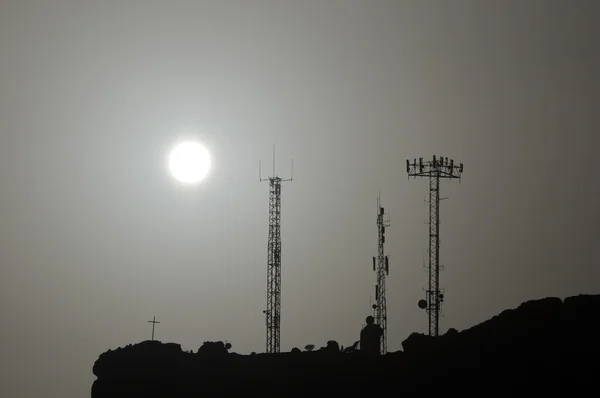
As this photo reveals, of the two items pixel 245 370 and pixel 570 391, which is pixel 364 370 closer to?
pixel 245 370

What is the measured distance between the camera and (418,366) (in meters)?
44.7

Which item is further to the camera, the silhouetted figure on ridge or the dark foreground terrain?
the silhouetted figure on ridge

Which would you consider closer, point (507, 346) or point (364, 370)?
point (507, 346)

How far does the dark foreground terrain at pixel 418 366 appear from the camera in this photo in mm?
41250

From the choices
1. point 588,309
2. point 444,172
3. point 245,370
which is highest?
point 444,172

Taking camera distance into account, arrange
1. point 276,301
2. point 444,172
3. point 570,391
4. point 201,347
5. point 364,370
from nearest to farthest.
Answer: point 570,391 < point 364,370 < point 201,347 < point 444,172 < point 276,301

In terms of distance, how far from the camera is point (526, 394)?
40656 mm

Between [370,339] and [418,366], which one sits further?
[370,339]

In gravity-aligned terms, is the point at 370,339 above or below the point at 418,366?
above

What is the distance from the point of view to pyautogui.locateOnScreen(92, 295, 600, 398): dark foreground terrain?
41.2m

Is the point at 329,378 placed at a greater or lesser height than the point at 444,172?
lesser

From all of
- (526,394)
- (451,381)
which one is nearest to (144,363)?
(451,381)

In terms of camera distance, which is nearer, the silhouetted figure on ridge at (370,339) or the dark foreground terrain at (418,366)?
the dark foreground terrain at (418,366)

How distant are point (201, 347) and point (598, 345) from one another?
21.2m
